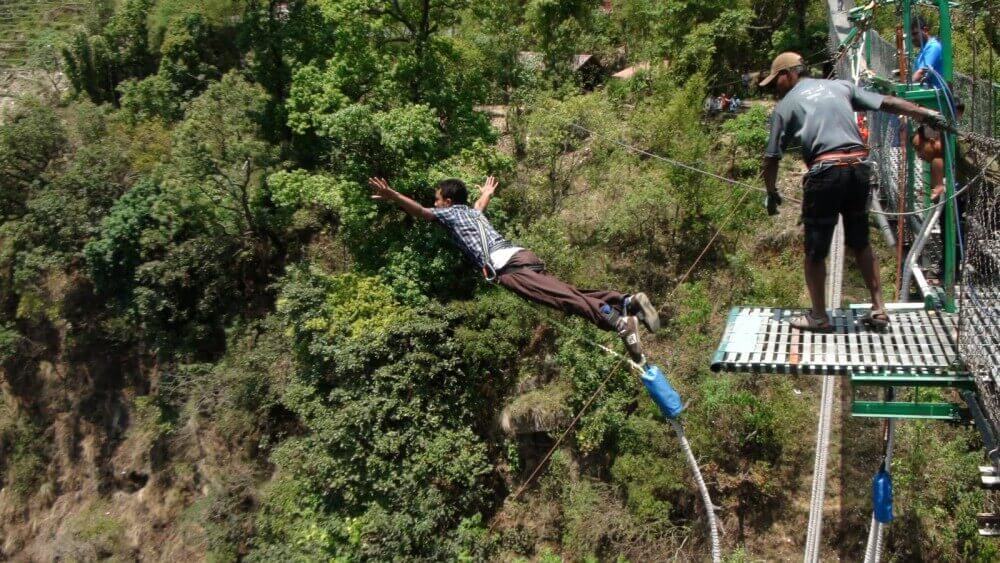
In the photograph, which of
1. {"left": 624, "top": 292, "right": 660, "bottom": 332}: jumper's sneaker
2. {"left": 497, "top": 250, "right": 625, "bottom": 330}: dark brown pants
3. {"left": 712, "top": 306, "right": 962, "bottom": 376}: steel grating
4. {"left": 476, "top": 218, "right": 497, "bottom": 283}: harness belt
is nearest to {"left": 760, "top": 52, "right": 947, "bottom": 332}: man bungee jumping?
{"left": 712, "top": 306, "right": 962, "bottom": 376}: steel grating


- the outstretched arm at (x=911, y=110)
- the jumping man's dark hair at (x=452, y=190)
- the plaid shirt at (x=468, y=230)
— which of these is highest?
the outstretched arm at (x=911, y=110)

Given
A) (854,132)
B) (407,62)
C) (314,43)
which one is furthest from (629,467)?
(314,43)

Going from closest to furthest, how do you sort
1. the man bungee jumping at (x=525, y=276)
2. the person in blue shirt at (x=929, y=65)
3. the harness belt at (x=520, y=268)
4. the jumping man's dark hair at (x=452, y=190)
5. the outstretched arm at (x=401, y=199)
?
the person in blue shirt at (x=929, y=65) < the man bungee jumping at (x=525, y=276) < the harness belt at (x=520, y=268) < the outstretched arm at (x=401, y=199) < the jumping man's dark hair at (x=452, y=190)

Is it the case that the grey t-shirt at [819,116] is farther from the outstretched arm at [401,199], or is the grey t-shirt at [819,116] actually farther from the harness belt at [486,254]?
the outstretched arm at [401,199]

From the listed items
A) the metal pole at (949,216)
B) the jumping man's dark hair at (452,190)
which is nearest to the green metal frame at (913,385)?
the metal pole at (949,216)

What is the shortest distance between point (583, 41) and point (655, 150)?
4790mm

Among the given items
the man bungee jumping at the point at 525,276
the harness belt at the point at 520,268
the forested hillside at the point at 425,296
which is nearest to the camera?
the man bungee jumping at the point at 525,276

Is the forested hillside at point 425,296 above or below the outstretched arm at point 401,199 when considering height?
below

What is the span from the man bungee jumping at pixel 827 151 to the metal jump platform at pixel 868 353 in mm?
247

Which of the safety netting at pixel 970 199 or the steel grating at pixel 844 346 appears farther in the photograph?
the steel grating at pixel 844 346

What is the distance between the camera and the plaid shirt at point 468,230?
6504 mm

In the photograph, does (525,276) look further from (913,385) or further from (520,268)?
(913,385)

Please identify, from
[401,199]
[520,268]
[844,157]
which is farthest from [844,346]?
[401,199]

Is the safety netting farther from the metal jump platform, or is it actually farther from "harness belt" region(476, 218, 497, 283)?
"harness belt" region(476, 218, 497, 283)
